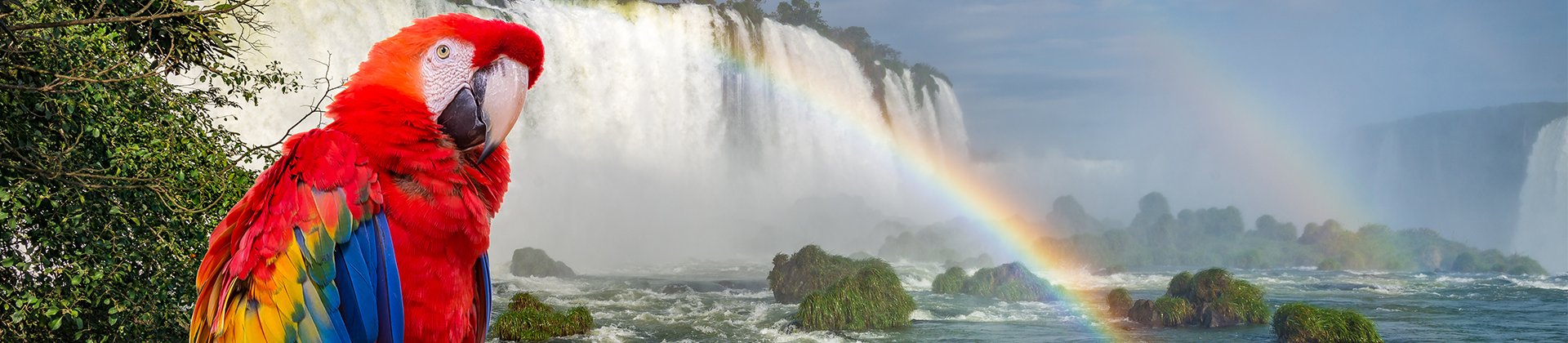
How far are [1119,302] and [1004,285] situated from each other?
1204 millimetres

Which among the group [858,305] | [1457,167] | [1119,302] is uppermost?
[1457,167]

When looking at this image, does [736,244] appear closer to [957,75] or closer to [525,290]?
[525,290]

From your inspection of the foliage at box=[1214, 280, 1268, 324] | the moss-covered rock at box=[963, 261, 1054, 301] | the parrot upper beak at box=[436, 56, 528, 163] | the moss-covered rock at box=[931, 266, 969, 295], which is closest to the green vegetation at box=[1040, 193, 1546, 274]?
the moss-covered rock at box=[963, 261, 1054, 301]

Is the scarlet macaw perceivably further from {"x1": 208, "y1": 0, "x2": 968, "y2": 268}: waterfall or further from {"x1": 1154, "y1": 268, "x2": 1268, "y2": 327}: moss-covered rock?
{"x1": 1154, "y1": 268, "x2": 1268, "y2": 327}: moss-covered rock

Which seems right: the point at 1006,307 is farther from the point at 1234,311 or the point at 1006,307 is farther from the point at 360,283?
the point at 360,283

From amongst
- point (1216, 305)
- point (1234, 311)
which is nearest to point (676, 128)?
point (1216, 305)

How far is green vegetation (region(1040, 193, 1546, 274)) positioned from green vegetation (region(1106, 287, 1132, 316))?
2509 mm

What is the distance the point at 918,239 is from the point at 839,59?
98.1 inches

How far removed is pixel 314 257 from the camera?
46.8 inches

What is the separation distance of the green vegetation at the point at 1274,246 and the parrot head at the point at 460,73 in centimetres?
1228

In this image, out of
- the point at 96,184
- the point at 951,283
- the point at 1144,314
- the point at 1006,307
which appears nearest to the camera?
the point at 96,184

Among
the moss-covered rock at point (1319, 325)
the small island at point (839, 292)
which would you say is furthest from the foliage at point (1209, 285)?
the small island at point (839, 292)

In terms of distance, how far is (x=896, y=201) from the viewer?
12008mm

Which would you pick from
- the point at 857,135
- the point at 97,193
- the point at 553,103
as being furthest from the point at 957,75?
the point at 97,193
